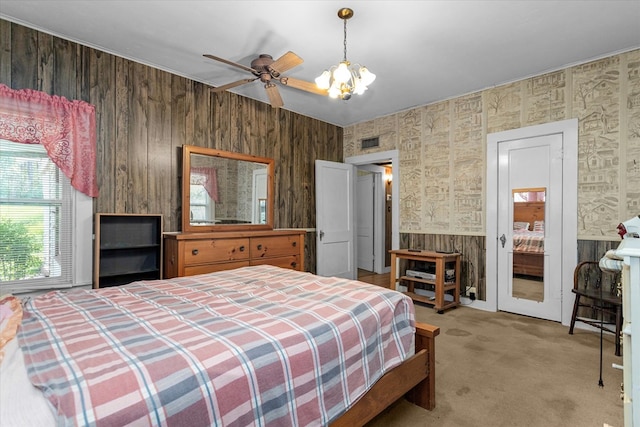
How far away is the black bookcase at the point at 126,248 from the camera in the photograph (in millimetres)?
2935

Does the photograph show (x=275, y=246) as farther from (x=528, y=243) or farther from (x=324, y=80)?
(x=528, y=243)

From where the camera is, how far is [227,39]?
2.78 meters

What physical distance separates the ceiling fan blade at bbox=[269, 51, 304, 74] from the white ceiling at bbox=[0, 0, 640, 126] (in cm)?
32

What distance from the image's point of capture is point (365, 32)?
2664mm

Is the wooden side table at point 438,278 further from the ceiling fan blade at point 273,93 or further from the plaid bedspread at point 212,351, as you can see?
the ceiling fan blade at point 273,93

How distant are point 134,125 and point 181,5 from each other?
136cm

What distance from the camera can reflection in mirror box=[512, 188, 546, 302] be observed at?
3475 mm

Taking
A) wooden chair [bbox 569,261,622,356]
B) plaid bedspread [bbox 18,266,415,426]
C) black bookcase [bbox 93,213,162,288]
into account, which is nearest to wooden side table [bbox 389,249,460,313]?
wooden chair [bbox 569,261,622,356]

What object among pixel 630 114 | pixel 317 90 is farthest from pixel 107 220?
pixel 630 114

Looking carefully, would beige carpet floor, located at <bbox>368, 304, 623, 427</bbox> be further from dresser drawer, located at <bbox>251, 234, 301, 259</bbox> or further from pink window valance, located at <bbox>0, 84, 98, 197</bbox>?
pink window valance, located at <bbox>0, 84, 98, 197</bbox>

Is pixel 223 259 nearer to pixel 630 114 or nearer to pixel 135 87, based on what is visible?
pixel 135 87

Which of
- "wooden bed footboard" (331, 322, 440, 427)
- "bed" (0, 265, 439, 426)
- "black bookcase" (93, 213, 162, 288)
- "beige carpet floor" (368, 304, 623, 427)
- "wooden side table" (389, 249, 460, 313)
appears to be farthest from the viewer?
"wooden side table" (389, 249, 460, 313)

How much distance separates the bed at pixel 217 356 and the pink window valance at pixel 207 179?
186cm

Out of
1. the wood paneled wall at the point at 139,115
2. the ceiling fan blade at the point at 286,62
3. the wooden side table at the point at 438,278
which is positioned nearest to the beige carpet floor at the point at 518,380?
the wooden side table at the point at 438,278
